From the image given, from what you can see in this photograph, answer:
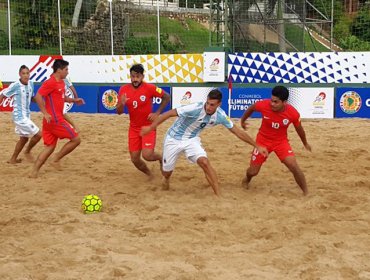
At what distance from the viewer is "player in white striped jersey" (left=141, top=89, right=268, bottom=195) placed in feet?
23.2

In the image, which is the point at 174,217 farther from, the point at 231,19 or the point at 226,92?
the point at 231,19

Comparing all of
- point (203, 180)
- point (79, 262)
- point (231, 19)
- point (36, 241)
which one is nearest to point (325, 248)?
point (79, 262)

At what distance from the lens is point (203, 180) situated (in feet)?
27.4

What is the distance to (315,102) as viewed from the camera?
15086 millimetres

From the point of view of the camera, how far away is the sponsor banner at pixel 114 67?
636 inches

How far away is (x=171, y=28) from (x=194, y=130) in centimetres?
1276

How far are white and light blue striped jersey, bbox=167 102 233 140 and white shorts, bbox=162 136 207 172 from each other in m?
→ 0.07

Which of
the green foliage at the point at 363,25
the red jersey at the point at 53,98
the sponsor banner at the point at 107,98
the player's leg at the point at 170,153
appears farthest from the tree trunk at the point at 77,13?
the player's leg at the point at 170,153

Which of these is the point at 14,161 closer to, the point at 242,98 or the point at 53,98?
the point at 53,98

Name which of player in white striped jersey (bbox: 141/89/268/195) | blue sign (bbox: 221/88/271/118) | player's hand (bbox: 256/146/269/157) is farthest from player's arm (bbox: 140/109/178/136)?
blue sign (bbox: 221/88/271/118)

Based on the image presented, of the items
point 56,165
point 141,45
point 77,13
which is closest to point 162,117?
point 56,165

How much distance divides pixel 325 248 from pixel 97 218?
247 centimetres

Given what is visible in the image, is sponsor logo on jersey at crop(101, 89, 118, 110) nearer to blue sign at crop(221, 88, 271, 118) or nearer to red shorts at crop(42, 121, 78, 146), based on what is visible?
blue sign at crop(221, 88, 271, 118)

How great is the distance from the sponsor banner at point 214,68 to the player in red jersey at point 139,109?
7.89 meters
